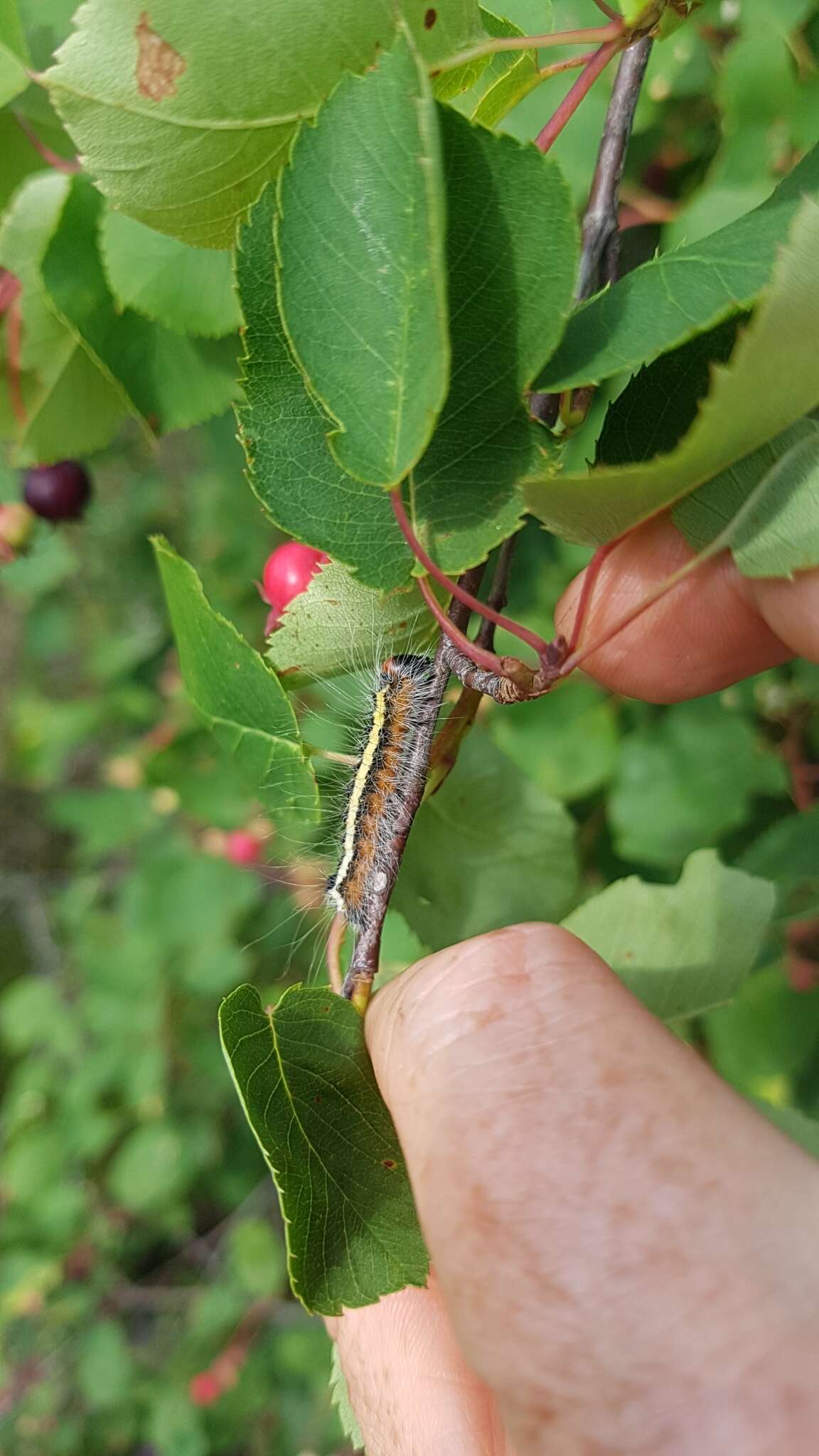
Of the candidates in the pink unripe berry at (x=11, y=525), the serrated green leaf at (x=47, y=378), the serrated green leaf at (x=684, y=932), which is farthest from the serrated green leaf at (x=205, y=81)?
the pink unripe berry at (x=11, y=525)

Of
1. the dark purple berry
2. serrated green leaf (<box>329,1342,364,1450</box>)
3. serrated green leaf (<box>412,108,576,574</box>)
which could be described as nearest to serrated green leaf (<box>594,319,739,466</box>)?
serrated green leaf (<box>412,108,576,574</box>)

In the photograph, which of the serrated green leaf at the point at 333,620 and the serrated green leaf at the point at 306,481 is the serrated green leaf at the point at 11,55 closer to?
the serrated green leaf at the point at 306,481

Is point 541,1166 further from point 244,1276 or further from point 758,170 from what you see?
point 244,1276

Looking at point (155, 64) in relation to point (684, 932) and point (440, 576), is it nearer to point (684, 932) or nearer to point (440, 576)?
point (440, 576)

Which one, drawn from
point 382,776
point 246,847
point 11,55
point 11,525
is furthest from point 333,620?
point 246,847

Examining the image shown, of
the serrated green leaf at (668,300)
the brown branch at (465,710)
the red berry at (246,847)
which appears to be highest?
the serrated green leaf at (668,300)

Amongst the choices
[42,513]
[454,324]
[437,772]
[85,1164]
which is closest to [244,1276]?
[85,1164]
